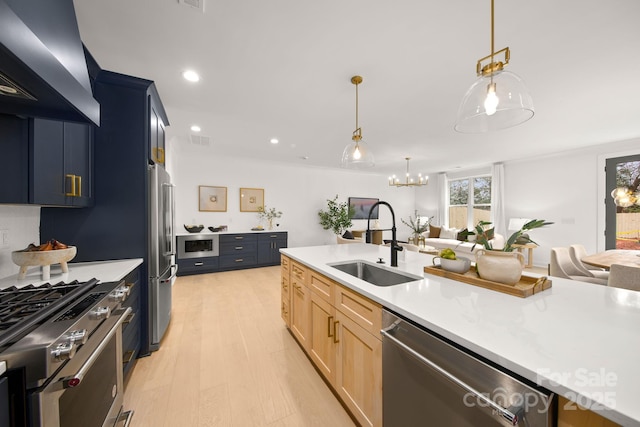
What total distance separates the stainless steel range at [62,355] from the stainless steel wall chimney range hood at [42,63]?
895 mm

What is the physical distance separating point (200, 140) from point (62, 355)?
418cm

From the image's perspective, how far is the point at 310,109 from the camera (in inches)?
120

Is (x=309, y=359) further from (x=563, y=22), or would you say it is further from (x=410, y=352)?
(x=563, y=22)

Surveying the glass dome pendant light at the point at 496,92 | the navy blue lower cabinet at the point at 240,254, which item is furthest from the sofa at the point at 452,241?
the glass dome pendant light at the point at 496,92

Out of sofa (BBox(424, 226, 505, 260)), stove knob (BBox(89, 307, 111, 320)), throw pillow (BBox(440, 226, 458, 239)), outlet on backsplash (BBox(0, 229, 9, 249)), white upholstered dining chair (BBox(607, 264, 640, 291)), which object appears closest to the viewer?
stove knob (BBox(89, 307, 111, 320))

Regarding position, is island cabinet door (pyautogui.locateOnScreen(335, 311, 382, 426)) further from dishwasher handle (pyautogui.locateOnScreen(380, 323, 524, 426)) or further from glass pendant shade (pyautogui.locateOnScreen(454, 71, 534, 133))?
glass pendant shade (pyautogui.locateOnScreen(454, 71, 534, 133))

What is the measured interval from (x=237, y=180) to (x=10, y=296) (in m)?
4.83

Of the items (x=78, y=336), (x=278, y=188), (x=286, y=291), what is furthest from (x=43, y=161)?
(x=278, y=188)

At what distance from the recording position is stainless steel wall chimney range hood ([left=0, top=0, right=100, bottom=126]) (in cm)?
76

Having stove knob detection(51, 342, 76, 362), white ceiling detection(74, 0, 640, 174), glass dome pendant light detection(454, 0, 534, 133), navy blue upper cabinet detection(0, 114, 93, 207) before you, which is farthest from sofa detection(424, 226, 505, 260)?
navy blue upper cabinet detection(0, 114, 93, 207)

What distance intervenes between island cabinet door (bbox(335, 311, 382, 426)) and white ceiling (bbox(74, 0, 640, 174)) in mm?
1980

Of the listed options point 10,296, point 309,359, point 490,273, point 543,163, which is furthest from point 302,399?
point 543,163

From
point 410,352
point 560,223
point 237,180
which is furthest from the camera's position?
point 237,180

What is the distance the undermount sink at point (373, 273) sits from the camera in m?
1.71
